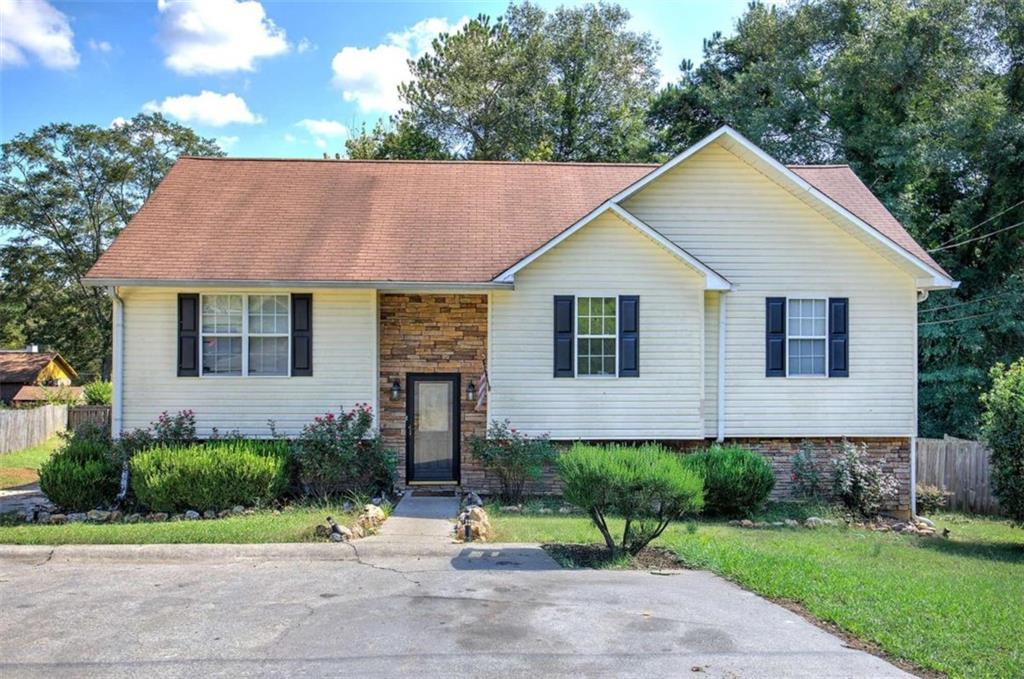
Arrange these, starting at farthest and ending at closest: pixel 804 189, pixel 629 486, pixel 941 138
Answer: pixel 941 138 < pixel 804 189 < pixel 629 486

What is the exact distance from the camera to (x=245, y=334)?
45.6ft

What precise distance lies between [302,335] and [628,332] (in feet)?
19.7

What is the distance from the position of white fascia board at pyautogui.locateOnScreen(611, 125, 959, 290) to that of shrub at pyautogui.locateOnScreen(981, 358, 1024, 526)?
2.39 m

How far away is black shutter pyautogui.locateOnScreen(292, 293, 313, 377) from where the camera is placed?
1390 centimetres

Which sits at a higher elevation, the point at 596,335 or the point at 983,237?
the point at 983,237

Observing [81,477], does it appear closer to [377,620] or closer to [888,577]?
[377,620]

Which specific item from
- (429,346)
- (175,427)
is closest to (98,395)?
(175,427)

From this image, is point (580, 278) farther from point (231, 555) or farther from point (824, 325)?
point (231, 555)

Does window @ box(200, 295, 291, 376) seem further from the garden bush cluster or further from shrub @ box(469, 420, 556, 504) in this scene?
shrub @ box(469, 420, 556, 504)

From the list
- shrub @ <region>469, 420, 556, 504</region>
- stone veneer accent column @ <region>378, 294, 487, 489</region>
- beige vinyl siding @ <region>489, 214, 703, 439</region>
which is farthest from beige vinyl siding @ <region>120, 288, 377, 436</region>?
beige vinyl siding @ <region>489, 214, 703, 439</region>

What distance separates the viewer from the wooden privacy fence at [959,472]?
56.5ft

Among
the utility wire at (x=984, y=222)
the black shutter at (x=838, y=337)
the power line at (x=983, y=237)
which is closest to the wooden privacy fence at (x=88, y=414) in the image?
the black shutter at (x=838, y=337)

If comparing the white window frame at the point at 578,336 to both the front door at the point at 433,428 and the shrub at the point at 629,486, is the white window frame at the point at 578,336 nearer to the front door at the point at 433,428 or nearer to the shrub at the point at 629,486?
the front door at the point at 433,428

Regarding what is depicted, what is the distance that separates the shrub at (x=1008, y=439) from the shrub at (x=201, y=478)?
1207 cm
